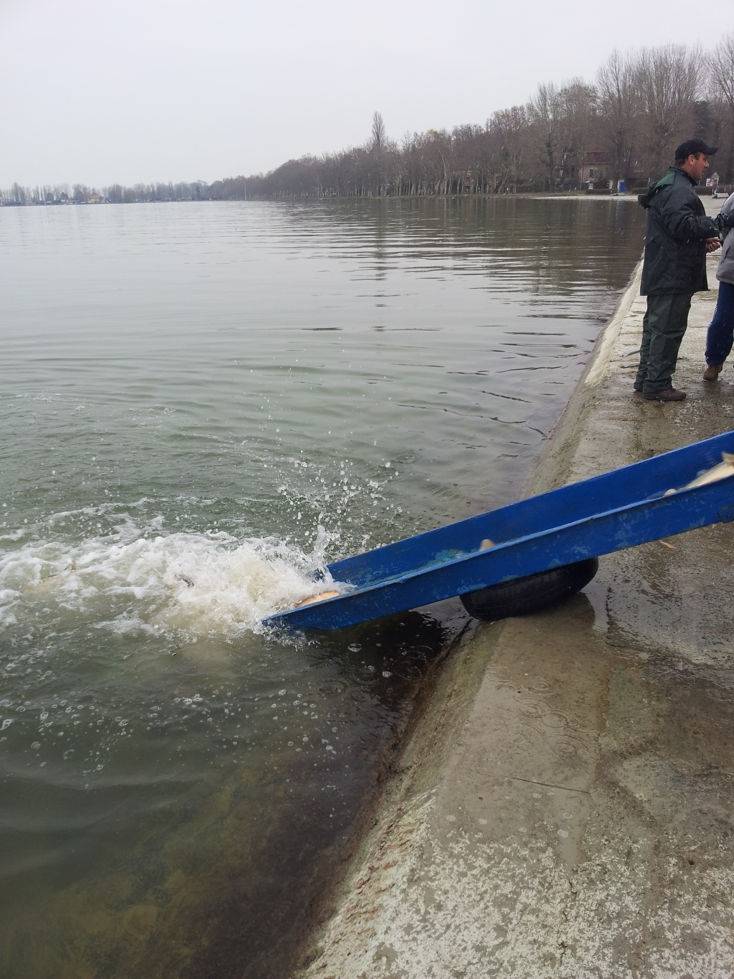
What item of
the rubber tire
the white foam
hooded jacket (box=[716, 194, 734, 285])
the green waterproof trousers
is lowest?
the white foam

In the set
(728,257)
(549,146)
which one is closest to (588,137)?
(549,146)

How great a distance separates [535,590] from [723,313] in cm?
458

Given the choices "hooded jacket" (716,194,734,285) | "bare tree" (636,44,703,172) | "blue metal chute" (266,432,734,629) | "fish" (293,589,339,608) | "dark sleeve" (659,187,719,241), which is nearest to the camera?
"blue metal chute" (266,432,734,629)

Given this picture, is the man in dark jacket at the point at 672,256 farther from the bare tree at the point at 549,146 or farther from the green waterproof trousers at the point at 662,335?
the bare tree at the point at 549,146

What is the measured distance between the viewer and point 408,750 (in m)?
3.31

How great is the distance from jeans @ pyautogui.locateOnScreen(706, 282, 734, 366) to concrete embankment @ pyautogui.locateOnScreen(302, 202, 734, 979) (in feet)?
12.0

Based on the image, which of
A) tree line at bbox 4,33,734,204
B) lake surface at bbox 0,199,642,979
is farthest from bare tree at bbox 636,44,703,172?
lake surface at bbox 0,199,642,979

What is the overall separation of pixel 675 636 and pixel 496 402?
604 cm

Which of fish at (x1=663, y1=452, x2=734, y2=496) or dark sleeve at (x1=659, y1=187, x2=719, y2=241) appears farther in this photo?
dark sleeve at (x1=659, y1=187, x2=719, y2=241)

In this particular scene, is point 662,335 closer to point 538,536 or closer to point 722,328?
point 722,328

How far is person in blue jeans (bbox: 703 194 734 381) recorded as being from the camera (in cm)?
657

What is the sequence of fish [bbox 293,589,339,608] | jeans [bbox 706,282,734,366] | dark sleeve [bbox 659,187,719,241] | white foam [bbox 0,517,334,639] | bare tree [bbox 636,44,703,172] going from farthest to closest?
1. bare tree [bbox 636,44,703,172]
2. jeans [bbox 706,282,734,366]
3. dark sleeve [bbox 659,187,719,241]
4. white foam [bbox 0,517,334,639]
5. fish [bbox 293,589,339,608]

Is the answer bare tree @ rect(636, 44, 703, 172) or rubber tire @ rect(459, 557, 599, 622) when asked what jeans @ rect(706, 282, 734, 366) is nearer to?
rubber tire @ rect(459, 557, 599, 622)

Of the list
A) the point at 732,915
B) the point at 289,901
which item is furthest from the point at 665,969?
the point at 289,901
